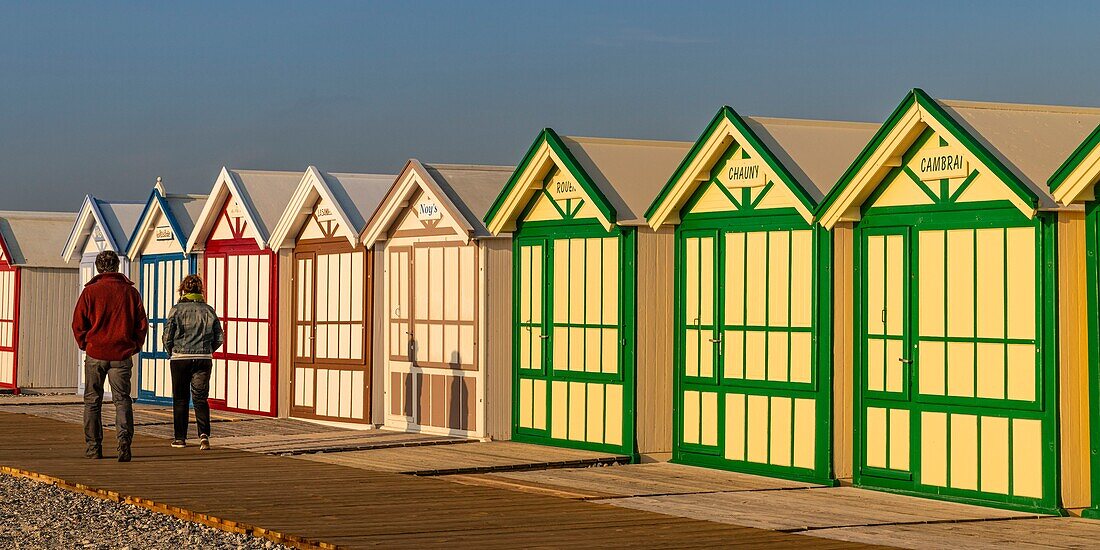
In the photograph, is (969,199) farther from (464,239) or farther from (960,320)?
(464,239)

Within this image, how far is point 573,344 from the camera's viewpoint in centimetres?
1753

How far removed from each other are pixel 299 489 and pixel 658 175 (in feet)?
18.9

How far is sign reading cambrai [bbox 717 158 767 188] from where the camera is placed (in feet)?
49.3

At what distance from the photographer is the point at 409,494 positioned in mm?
13133

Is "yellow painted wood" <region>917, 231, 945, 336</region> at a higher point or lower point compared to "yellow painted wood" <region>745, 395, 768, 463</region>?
higher

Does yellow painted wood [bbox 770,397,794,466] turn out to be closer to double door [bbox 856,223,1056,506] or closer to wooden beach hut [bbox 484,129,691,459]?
double door [bbox 856,223,1056,506]

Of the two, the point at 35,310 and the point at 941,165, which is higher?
the point at 941,165

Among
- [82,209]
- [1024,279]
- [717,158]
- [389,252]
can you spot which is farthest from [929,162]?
[82,209]

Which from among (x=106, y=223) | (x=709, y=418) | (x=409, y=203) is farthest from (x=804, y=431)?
(x=106, y=223)

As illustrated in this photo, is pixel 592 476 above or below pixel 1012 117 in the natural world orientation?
below

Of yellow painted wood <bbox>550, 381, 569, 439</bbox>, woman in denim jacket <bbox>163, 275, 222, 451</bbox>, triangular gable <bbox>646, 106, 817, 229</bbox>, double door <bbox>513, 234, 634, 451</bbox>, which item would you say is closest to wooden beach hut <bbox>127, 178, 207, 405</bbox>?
woman in denim jacket <bbox>163, 275, 222, 451</bbox>

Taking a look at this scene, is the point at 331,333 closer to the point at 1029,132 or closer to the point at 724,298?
the point at 724,298

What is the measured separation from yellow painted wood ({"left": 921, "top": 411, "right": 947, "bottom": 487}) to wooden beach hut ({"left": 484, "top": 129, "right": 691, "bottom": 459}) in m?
3.80

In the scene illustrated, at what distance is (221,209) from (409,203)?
4.85 metres
